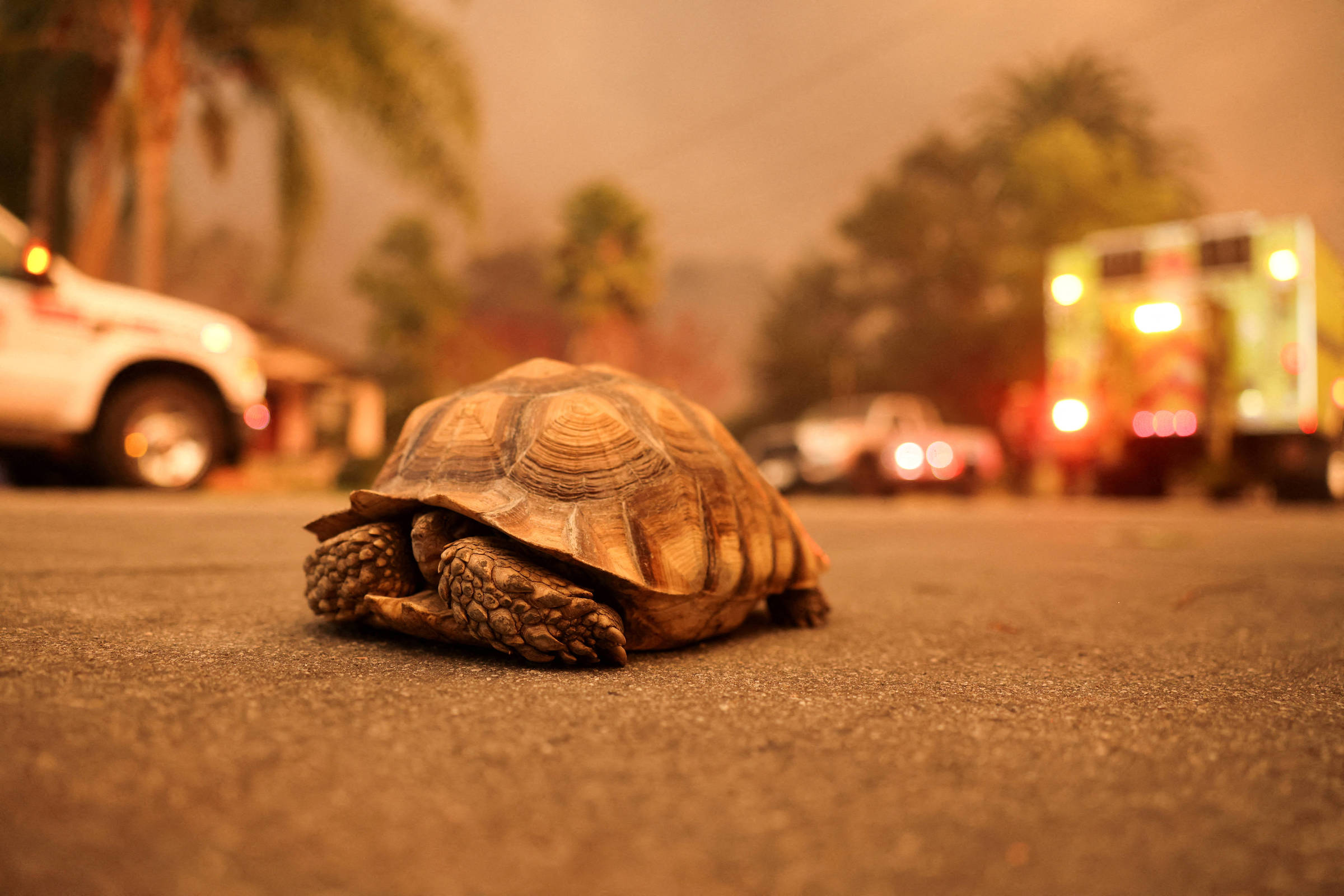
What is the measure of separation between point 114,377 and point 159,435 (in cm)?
61

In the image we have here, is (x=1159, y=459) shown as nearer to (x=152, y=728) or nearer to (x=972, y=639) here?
(x=972, y=639)

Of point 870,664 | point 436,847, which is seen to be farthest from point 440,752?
point 870,664

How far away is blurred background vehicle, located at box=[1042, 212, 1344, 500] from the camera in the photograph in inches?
384

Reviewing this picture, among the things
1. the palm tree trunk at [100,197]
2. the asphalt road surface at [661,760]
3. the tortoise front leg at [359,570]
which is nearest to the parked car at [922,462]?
the asphalt road surface at [661,760]

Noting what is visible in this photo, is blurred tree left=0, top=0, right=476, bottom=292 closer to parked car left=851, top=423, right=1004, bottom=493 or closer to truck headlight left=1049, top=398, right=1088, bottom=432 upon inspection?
parked car left=851, top=423, right=1004, bottom=493

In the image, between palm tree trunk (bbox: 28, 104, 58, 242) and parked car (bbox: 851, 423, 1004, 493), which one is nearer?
parked car (bbox: 851, 423, 1004, 493)

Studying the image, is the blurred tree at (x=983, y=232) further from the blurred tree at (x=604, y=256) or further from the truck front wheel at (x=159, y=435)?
the truck front wheel at (x=159, y=435)

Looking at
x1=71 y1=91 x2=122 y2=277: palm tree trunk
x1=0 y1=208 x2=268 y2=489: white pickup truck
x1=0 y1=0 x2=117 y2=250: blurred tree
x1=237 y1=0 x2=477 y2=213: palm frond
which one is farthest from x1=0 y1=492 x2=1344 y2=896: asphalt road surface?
x1=71 y1=91 x2=122 y2=277: palm tree trunk

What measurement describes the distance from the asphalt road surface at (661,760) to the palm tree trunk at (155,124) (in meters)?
12.6

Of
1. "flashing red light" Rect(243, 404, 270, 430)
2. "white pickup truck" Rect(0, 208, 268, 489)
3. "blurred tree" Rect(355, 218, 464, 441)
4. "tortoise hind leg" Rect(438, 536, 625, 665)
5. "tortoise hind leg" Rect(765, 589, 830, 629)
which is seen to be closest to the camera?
"tortoise hind leg" Rect(438, 536, 625, 665)

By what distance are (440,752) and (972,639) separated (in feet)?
5.95

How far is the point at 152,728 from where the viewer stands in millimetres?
1330

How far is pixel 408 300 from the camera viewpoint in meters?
33.8

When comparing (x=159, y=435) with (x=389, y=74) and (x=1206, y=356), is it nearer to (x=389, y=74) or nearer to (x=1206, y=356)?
(x=389, y=74)
